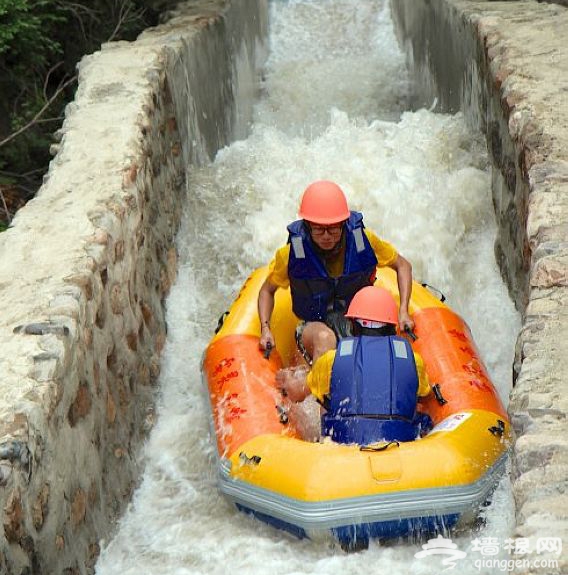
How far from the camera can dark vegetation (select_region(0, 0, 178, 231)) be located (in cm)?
788

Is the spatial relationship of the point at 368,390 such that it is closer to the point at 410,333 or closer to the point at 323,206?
the point at 410,333

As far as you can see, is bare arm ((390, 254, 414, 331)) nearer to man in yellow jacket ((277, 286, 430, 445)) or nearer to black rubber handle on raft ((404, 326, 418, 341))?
black rubber handle on raft ((404, 326, 418, 341))

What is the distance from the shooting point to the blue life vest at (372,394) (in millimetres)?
4383

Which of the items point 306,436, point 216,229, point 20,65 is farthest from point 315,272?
point 20,65

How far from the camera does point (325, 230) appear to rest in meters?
5.05

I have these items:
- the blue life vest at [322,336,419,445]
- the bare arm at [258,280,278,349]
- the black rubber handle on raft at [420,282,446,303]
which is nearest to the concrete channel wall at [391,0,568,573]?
the black rubber handle on raft at [420,282,446,303]

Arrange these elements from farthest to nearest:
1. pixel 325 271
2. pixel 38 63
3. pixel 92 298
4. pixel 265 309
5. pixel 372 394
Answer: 1. pixel 38 63
2. pixel 265 309
3. pixel 325 271
4. pixel 92 298
5. pixel 372 394

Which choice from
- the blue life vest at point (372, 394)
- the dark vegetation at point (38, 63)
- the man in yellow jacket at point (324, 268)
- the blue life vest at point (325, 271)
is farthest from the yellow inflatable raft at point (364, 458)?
the dark vegetation at point (38, 63)

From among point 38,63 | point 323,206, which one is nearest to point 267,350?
point 323,206

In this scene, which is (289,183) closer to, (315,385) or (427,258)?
(427,258)

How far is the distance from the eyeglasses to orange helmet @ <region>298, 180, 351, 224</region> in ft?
0.11

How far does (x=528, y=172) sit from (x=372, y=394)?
164cm

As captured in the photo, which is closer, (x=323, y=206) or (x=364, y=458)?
(x=364, y=458)

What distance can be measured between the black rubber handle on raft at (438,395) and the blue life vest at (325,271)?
0.73 meters
